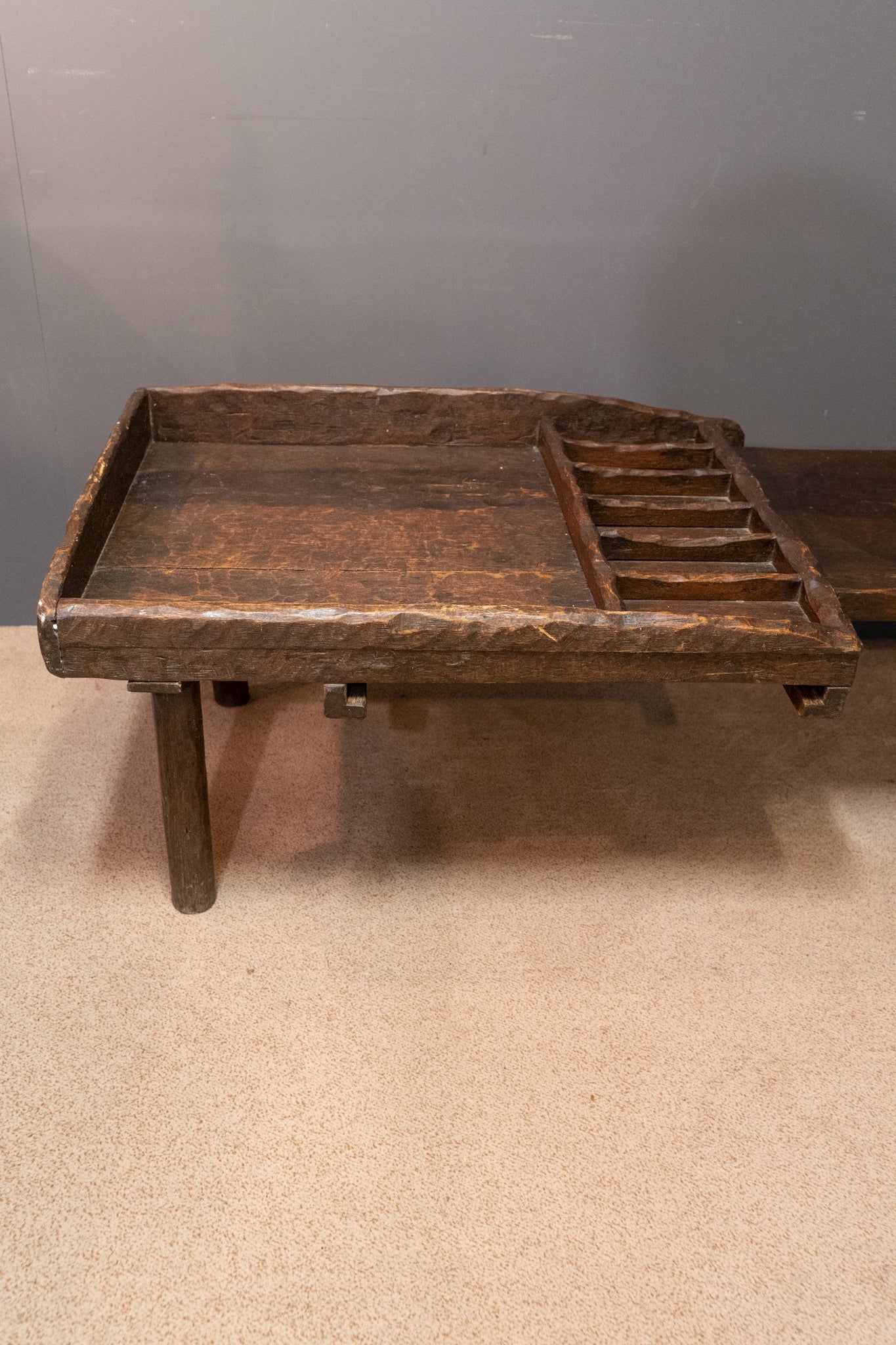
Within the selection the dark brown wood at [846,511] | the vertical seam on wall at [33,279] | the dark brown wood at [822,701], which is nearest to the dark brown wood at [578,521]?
the dark brown wood at [822,701]

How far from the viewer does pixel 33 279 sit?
281cm

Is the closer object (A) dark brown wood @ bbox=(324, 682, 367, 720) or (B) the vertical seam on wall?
(A) dark brown wood @ bbox=(324, 682, 367, 720)

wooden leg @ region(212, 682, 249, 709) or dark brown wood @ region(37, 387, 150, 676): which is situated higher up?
dark brown wood @ region(37, 387, 150, 676)

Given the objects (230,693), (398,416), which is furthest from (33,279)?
(230,693)

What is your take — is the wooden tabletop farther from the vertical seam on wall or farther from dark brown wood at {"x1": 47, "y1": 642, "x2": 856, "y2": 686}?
the vertical seam on wall

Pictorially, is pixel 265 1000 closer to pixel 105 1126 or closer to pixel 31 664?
pixel 105 1126

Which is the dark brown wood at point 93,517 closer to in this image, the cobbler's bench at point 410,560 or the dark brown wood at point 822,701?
the cobbler's bench at point 410,560

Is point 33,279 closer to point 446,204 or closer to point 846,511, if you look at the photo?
point 446,204

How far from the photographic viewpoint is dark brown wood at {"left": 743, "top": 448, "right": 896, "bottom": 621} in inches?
88.2

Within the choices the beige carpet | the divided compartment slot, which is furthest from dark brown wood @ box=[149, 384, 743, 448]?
the beige carpet

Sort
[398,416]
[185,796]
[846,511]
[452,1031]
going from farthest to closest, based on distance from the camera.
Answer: [398,416] → [846,511] → [185,796] → [452,1031]

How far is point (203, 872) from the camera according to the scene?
2320 millimetres

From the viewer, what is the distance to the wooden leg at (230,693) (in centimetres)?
298

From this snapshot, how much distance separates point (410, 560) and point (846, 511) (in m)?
1.12
